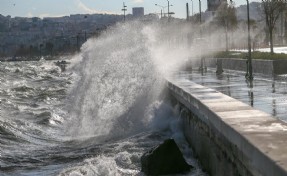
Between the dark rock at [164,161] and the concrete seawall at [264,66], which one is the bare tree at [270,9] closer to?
the concrete seawall at [264,66]

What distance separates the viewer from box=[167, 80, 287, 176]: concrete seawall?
20.1ft

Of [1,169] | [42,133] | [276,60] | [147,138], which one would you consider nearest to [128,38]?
[276,60]

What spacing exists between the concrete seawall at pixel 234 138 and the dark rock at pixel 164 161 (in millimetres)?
475

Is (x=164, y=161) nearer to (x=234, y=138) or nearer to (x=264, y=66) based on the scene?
(x=234, y=138)

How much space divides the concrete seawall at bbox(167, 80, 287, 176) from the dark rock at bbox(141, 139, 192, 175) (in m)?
0.48

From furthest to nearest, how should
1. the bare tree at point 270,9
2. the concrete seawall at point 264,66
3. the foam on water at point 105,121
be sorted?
the bare tree at point 270,9 → the concrete seawall at point 264,66 → the foam on water at point 105,121

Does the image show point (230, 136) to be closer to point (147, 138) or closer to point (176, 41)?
point (147, 138)

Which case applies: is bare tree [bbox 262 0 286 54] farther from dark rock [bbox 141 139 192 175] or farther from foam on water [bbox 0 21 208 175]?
dark rock [bbox 141 139 192 175]

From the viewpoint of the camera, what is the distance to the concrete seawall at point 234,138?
613 centimetres

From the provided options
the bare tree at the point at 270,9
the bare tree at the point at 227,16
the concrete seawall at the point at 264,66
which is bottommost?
the concrete seawall at the point at 264,66

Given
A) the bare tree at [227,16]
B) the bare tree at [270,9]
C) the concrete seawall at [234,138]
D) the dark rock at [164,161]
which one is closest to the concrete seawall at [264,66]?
the bare tree at [270,9]

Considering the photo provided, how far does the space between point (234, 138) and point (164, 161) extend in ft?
10.0

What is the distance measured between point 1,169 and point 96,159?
→ 2.31m

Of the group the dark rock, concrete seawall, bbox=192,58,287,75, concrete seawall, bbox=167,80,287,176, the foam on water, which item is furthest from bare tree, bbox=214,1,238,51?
the dark rock
